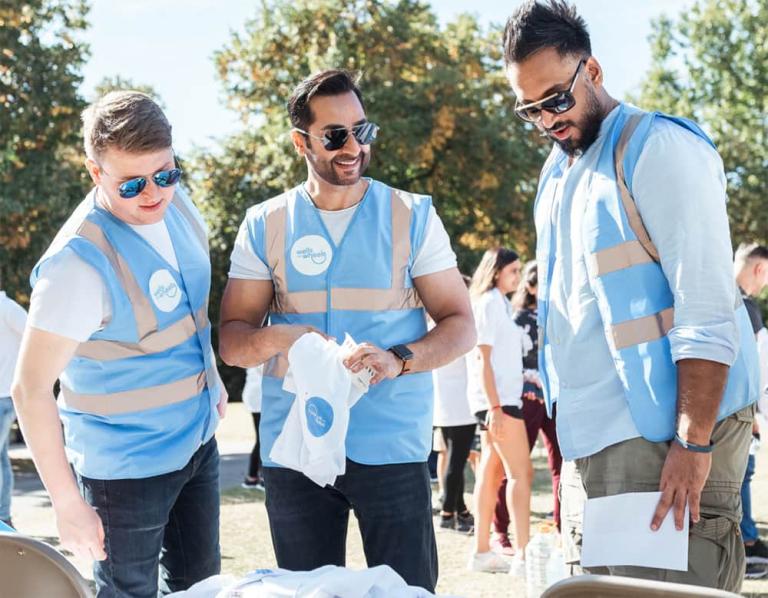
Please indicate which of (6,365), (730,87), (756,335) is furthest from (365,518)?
(730,87)

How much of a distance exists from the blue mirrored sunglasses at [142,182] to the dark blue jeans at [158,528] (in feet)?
2.84

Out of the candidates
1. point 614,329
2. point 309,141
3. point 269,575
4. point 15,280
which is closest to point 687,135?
point 614,329

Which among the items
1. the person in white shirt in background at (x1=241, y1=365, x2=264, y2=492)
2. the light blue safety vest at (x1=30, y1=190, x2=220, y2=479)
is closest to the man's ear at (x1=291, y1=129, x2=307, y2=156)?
the light blue safety vest at (x1=30, y1=190, x2=220, y2=479)

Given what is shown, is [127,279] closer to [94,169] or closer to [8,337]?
[94,169]

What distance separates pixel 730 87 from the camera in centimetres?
3319

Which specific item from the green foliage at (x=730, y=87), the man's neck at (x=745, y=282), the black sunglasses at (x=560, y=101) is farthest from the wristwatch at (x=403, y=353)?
the green foliage at (x=730, y=87)

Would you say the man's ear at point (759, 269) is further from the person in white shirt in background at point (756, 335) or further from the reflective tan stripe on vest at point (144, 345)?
the reflective tan stripe on vest at point (144, 345)

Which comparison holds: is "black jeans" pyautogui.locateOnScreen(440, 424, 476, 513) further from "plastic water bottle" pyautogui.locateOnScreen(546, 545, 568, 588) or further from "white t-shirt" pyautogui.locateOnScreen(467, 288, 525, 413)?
"plastic water bottle" pyautogui.locateOnScreen(546, 545, 568, 588)

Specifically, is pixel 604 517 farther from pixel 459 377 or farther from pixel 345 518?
pixel 459 377

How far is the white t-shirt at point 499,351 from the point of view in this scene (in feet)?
23.3

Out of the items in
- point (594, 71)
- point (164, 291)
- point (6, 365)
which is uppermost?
point (594, 71)

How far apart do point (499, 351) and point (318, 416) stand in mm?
4344

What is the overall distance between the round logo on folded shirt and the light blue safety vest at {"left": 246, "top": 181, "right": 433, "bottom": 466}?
0.21 m

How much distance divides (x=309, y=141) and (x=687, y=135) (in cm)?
126
